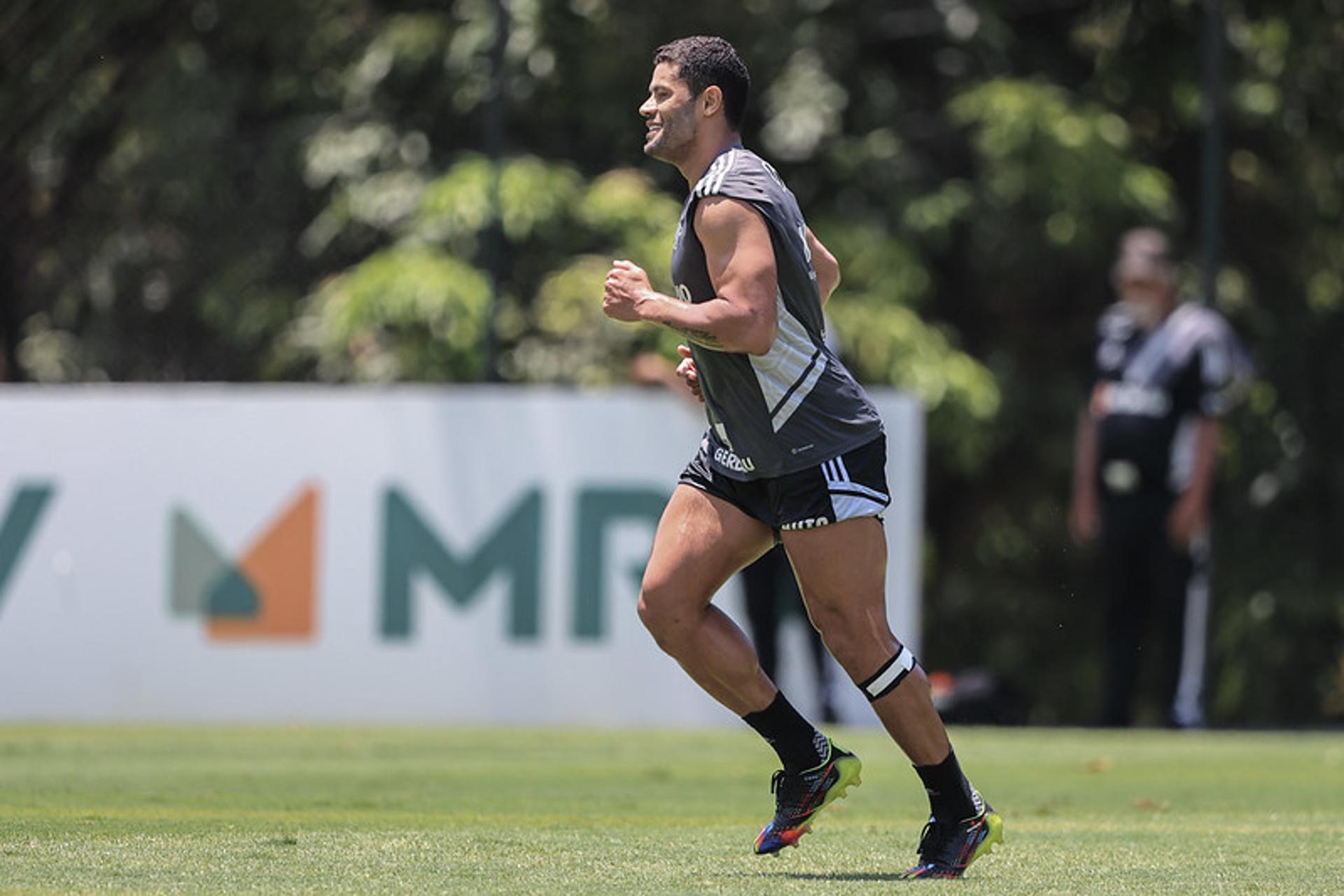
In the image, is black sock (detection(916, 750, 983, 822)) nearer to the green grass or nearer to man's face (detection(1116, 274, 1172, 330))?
the green grass

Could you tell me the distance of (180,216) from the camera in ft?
46.3

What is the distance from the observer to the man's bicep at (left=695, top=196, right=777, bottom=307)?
17.3 ft

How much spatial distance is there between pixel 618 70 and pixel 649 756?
564cm

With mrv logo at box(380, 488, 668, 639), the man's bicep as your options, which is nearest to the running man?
the man's bicep

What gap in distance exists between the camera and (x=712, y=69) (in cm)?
559

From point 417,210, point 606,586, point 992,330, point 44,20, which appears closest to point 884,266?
point 992,330

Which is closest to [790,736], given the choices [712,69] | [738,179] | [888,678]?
[888,678]

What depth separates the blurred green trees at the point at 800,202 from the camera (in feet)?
44.0

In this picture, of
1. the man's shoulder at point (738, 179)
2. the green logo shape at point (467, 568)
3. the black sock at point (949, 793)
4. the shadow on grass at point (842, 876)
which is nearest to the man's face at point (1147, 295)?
the green logo shape at point (467, 568)

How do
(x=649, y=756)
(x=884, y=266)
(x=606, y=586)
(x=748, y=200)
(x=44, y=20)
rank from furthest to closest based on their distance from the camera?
(x=884, y=266) < (x=44, y=20) < (x=606, y=586) < (x=649, y=756) < (x=748, y=200)

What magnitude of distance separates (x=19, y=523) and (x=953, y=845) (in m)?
6.88

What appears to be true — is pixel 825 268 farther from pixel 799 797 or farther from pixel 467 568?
pixel 467 568

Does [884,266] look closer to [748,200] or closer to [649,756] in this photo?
[649,756]

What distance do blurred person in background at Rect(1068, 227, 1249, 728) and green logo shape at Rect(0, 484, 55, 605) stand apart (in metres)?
4.83
